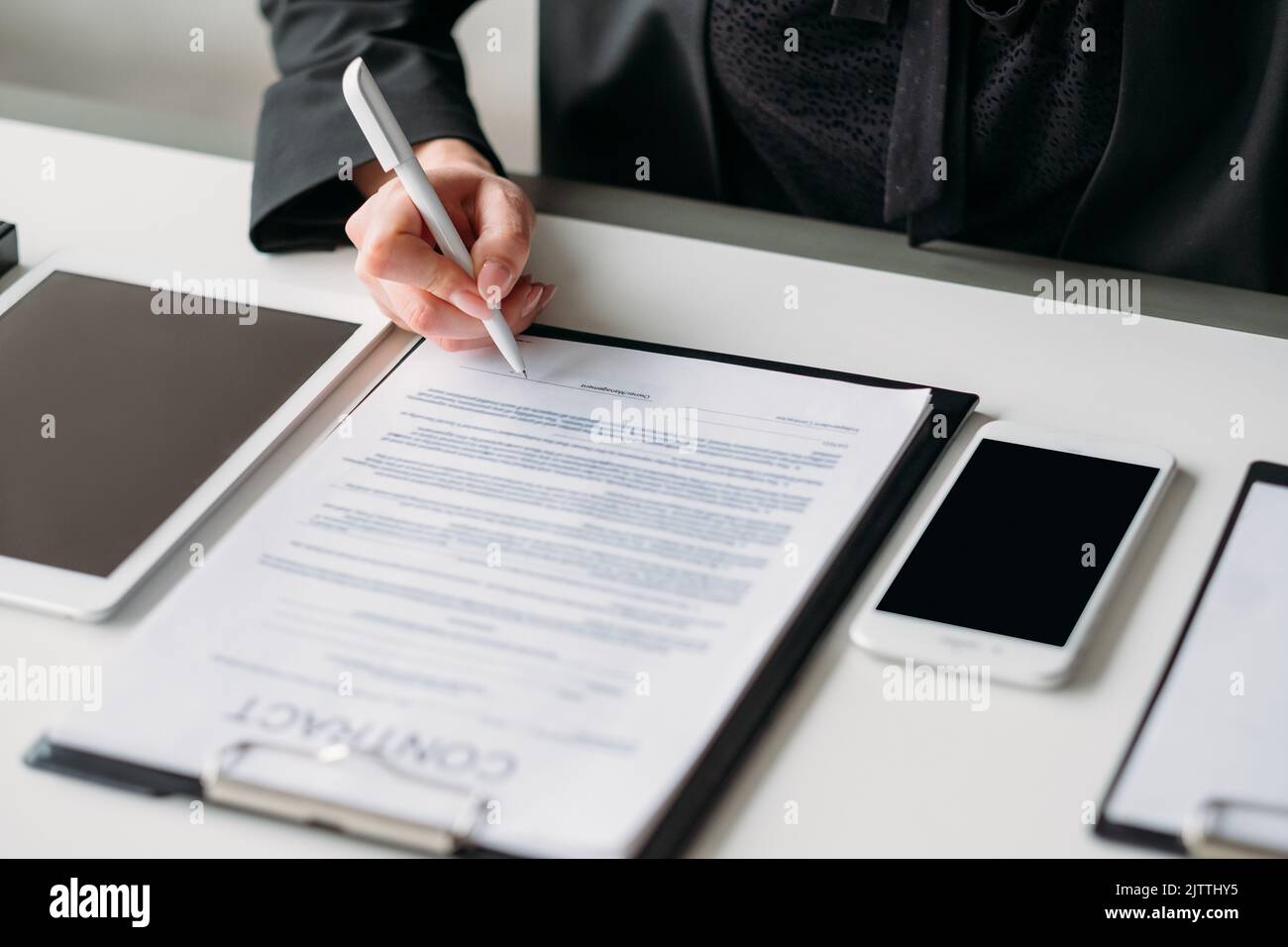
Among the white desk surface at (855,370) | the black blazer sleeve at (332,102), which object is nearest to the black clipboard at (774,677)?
the white desk surface at (855,370)

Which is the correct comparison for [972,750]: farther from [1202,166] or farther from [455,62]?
[455,62]

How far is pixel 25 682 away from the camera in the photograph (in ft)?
1.94

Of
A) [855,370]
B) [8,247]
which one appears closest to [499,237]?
[855,370]

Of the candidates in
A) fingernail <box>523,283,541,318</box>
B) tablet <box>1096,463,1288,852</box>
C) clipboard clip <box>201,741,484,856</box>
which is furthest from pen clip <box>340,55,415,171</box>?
tablet <box>1096,463,1288,852</box>

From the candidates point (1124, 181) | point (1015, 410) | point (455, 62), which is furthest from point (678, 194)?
point (1015, 410)

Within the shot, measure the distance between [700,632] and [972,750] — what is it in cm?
12

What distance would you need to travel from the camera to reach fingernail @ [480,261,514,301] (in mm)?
766

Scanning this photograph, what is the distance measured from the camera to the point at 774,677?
22.7 inches

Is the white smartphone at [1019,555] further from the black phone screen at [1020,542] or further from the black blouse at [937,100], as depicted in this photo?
the black blouse at [937,100]

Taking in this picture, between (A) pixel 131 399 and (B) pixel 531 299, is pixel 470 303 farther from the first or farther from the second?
(A) pixel 131 399

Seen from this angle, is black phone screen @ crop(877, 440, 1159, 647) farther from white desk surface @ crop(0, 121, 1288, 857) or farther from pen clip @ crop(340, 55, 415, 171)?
pen clip @ crop(340, 55, 415, 171)

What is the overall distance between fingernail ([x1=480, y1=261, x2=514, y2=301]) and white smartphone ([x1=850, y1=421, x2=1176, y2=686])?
27cm

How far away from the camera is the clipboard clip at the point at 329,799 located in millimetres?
506
